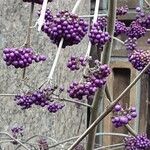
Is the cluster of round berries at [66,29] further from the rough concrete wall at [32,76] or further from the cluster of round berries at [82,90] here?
the rough concrete wall at [32,76]

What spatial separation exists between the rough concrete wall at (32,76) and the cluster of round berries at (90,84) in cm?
89

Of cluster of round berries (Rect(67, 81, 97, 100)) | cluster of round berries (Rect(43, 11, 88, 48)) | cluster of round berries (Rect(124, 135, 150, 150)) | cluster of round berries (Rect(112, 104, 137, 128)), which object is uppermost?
cluster of round berries (Rect(43, 11, 88, 48))

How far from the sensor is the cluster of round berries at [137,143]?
127 cm

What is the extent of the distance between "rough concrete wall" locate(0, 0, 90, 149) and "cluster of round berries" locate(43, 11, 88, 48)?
0.90 m

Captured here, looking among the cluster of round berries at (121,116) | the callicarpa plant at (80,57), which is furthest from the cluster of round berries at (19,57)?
the cluster of round berries at (121,116)

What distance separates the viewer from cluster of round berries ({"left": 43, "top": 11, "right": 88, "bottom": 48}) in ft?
3.02

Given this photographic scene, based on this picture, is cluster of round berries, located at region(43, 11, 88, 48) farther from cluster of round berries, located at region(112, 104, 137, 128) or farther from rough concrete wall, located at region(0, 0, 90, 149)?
rough concrete wall, located at region(0, 0, 90, 149)

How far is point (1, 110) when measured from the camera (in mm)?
2055

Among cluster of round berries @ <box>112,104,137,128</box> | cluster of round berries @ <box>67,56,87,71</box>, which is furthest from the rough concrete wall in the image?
cluster of round berries @ <box>67,56,87,71</box>

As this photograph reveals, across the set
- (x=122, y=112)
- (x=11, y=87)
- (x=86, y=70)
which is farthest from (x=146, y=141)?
(x=11, y=87)

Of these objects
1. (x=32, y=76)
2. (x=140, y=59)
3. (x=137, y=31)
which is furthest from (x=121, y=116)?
(x=32, y=76)

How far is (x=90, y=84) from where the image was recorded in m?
0.94

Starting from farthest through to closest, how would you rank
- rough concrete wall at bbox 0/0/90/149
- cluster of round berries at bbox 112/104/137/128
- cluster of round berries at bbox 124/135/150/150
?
rough concrete wall at bbox 0/0/90/149, cluster of round berries at bbox 124/135/150/150, cluster of round berries at bbox 112/104/137/128

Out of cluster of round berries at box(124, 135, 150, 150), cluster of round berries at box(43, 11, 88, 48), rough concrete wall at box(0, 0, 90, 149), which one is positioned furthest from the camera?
rough concrete wall at box(0, 0, 90, 149)
